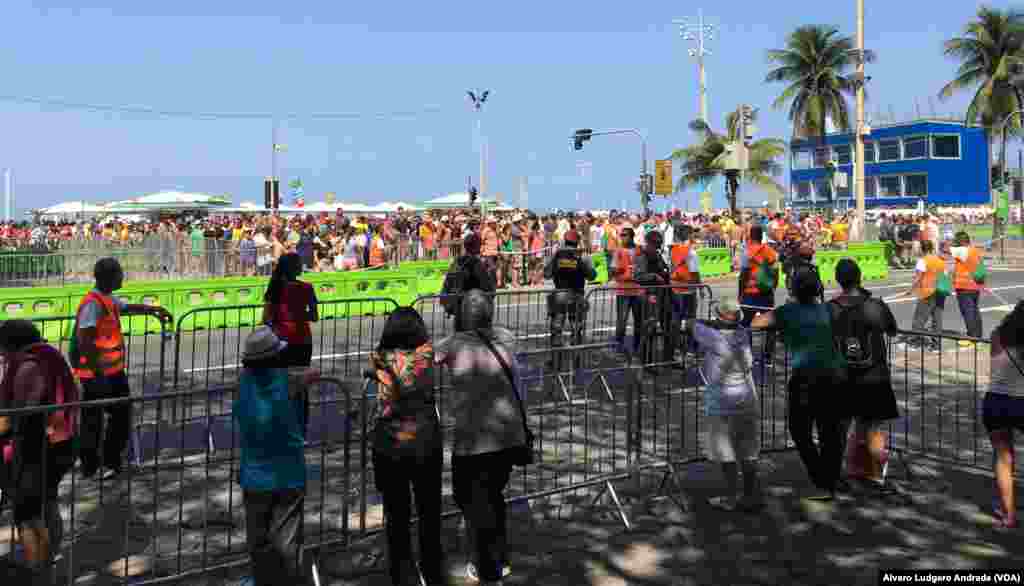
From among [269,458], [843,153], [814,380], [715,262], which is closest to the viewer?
[269,458]

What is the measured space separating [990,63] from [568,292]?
56457mm

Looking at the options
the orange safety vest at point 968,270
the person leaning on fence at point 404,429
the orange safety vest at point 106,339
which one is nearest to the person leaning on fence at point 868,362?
the person leaning on fence at point 404,429

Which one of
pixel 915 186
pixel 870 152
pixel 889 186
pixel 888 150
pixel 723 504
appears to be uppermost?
pixel 870 152

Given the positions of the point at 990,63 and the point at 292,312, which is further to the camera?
the point at 990,63

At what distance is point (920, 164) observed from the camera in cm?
10056

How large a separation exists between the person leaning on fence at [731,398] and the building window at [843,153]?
106915 millimetres

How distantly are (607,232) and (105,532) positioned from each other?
23390 millimetres

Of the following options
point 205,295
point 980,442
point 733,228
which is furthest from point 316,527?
point 733,228

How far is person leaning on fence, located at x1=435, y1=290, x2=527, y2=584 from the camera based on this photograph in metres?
5.88

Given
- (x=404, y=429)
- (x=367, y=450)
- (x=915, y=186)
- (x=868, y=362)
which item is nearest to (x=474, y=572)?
(x=404, y=429)

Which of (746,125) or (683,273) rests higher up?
(746,125)

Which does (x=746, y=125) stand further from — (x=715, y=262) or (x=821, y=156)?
(x=821, y=156)

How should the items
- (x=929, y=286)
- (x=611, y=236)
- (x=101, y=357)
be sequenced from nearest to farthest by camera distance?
(x=101, y=357) < (x=929, y=286) < (x=611, y=236)

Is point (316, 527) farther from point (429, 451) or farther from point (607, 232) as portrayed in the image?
point (607, 232)
